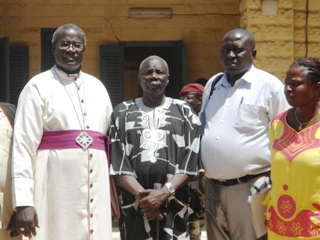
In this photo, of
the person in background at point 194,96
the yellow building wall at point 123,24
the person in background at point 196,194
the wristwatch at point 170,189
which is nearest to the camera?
the wristwatch at point 170,189

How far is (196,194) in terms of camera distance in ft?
22.0

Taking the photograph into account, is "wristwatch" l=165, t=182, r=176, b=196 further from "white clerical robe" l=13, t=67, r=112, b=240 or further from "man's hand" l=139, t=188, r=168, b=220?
"white clerical robe" l=13, t=67, r=112, b=240

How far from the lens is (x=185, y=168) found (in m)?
5.84

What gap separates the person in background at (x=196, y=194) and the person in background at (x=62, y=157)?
1042 mm

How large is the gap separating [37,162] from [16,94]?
19.0 feet

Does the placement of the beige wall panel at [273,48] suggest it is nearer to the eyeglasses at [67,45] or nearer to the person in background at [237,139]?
the person in background at [237,139]

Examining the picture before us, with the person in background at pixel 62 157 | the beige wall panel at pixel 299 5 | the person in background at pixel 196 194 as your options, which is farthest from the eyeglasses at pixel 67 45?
the beige wall panel at pixel 299 5

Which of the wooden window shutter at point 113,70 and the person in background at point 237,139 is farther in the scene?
the wooden window shutter at point 113,70

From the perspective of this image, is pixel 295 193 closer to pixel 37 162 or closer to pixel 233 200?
pixel 233 200

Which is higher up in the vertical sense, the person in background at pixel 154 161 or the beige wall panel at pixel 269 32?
the beige wall panel at pixel 269 32

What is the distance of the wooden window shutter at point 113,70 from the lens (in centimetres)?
1132

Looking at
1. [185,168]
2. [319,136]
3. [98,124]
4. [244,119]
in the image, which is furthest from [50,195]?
[319,136]

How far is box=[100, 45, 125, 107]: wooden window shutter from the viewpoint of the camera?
446 inches

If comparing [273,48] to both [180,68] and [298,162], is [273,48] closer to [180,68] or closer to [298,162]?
[180,68]
